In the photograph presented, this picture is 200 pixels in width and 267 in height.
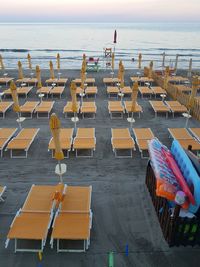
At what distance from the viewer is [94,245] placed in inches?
251

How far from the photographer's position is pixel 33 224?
650 cm

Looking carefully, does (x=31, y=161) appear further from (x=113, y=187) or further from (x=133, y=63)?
(x=133, y=63)

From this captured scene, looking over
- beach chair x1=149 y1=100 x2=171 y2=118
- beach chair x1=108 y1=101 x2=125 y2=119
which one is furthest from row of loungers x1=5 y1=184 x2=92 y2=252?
beach chair x1=149 y1=100 x2=171 y2=118

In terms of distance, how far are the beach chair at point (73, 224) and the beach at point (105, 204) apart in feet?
0.79

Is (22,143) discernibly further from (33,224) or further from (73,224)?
(73,224)

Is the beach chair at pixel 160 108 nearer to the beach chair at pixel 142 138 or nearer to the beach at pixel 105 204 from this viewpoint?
the beach at pixel 105 204

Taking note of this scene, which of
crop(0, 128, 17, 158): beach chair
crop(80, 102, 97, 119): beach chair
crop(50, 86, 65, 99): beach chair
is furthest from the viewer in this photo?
crop(50, 86, 65, 99): beach chair

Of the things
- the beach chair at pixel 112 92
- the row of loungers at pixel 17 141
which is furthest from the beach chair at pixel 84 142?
the beach chair at pixel 112 92

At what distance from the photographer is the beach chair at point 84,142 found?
10.5 metres

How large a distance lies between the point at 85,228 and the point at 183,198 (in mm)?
2588

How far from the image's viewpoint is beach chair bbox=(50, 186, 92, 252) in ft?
20.2

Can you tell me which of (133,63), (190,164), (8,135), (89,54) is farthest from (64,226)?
(89,54)

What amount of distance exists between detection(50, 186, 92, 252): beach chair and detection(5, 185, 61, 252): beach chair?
0.26 m

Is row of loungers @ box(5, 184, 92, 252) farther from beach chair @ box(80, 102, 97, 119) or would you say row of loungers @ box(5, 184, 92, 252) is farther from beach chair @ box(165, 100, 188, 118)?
beach chair @ box(165, 100, 188, 118)
